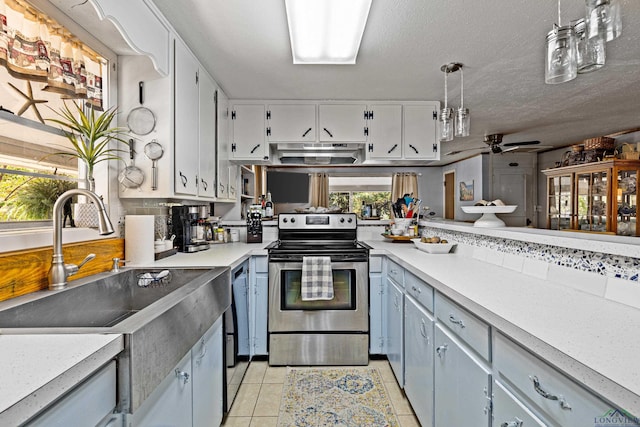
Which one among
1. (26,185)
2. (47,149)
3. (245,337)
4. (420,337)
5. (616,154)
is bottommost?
(245,337)

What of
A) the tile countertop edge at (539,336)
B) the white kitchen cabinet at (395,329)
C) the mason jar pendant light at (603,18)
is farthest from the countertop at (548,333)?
the mason jar pendant light at (603,18)

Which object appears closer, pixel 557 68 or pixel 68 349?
pixel 68 349

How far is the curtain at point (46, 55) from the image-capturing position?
122cm

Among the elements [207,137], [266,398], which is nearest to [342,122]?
[207,137]

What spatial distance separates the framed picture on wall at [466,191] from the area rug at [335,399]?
5688 mm

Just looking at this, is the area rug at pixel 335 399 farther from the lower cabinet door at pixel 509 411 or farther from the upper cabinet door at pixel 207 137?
the upper cabinet door at pixel 207 137

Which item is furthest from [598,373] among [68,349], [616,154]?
[616,154]

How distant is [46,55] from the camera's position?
1.38 meters

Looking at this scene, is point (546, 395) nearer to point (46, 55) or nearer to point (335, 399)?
point (335, 399)

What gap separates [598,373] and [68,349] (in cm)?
111

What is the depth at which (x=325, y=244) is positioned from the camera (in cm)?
313

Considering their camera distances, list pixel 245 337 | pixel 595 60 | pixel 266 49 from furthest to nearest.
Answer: pixel 245 337
pixel 266 49
pixel 595 60

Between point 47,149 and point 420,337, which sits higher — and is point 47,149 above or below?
above

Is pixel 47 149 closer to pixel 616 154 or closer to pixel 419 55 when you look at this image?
pixel 419 55
